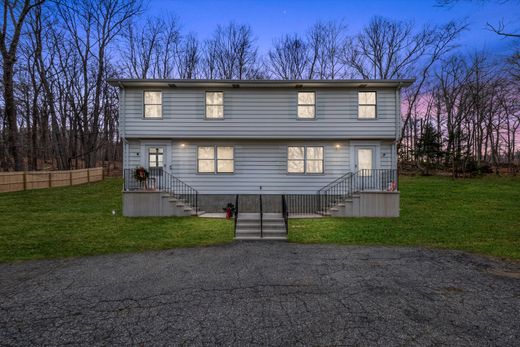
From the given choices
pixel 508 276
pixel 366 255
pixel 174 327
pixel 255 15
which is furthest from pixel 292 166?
pixel 255 15

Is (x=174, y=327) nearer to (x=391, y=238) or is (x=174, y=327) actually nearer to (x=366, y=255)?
(x=366, y=255)

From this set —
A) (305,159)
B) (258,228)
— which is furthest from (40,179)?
(305,159)

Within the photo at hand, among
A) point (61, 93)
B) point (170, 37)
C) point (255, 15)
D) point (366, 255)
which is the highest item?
point (255, 15)

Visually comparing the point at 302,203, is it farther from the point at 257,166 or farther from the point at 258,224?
the point at 258,224

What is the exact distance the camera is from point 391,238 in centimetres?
821

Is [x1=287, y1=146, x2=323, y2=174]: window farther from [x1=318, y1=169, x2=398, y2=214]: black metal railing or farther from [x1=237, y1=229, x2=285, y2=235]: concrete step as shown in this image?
[x1=237, y1=229, x2=285, y2=235]: concrete step

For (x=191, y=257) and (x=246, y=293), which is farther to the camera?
(x=191, y=257)

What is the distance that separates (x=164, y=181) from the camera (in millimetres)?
12781

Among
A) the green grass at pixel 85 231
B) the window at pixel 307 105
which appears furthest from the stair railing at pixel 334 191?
the green grass at pixel 85 231

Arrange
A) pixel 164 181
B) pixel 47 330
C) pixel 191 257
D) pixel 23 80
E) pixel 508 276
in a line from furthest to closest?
pixel 23 80 → pixel 164 181 → pixel 191 257 → pixel 508 276 → pixel 47 330

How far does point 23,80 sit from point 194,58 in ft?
55.1

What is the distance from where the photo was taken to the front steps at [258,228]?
8.34 meters

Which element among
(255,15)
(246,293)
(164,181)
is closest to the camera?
(246,293)

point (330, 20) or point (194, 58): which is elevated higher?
point (330, 20)
